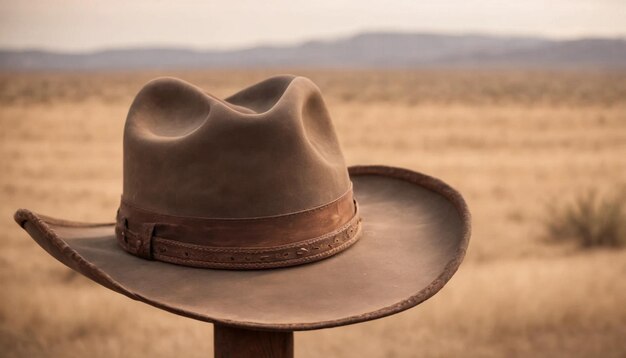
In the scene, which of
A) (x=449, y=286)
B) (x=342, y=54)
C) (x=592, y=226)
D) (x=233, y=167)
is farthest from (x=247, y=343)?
(x=342, y=54)

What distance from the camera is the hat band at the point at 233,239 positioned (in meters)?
1.49

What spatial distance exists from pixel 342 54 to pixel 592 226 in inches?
5618

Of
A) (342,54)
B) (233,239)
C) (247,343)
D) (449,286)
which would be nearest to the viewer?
(233,239)

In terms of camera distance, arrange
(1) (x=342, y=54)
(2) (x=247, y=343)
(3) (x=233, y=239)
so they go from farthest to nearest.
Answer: (1) (x=342, y=54), (2) (x=247, y=343), (3) (x=233, y=239)

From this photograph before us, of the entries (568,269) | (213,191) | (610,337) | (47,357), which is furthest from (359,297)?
(568,269)

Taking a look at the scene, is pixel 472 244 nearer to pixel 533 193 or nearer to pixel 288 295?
pixel 533 193

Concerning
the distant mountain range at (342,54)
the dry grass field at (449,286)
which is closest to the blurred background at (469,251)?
the dry grass field at (449,286)

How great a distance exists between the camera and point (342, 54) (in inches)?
5748

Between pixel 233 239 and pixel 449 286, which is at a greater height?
pixel 233 239

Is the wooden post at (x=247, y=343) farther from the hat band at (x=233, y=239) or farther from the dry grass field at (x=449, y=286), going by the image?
the dry grass field at (x=449, y=286)

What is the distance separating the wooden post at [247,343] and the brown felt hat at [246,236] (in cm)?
Answer: 20

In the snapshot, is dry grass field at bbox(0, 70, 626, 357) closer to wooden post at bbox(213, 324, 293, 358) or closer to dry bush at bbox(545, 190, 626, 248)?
dry bush at bbox(545, 190, 626, 248)

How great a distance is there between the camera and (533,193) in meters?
8.54

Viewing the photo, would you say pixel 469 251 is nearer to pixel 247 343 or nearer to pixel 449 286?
pixel 449 286
